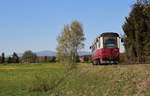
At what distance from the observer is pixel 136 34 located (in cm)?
4147

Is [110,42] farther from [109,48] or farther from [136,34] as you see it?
[136,34]

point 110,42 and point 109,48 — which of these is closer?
point 109,48

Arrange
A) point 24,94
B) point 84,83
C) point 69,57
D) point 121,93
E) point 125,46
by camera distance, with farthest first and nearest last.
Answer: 1. point 125,46
2. point 69,57
3. point 24,94
4. point 84,83
5. point 121,93

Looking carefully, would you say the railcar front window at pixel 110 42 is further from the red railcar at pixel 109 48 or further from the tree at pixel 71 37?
the tree at pixel 71 37

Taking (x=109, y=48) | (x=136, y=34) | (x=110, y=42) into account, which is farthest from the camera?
(x=136, y=34)

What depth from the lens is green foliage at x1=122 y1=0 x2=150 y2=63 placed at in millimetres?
40094

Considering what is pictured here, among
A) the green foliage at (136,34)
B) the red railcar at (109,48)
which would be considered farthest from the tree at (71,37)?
the red railcar at (109,48)

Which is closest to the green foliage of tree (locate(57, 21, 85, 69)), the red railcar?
the red railcar

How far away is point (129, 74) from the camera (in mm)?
16375

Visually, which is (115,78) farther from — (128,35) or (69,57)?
(128,35)

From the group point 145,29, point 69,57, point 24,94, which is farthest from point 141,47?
point 24,94

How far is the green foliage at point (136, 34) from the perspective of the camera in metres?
40.1

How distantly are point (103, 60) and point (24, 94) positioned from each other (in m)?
10.8

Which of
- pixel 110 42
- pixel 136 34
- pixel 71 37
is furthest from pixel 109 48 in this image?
pixel 71 37
